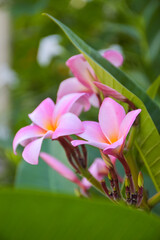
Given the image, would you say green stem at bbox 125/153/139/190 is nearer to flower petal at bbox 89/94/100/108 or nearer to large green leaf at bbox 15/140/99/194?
flower petal at bbox 89/94/100/108

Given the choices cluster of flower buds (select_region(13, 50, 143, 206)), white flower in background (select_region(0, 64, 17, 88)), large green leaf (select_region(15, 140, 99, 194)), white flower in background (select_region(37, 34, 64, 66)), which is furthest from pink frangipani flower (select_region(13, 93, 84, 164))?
white flower in background (select_region(0, 64, 17, 88))

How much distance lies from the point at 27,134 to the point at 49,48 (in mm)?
1283

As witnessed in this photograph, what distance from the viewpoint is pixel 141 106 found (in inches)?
12.2

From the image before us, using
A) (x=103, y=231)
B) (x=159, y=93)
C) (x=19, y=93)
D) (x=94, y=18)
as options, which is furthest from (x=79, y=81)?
(x=19, y=93)

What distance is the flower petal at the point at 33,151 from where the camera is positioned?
0.30 m

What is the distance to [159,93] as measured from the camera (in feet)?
3.22

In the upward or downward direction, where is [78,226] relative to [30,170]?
upward

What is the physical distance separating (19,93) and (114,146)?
81.7 inches

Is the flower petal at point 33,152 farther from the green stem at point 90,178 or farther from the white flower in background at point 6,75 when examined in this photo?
the white flower in background at point 6,75

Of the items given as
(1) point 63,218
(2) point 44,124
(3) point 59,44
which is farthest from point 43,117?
(3) point 59,44

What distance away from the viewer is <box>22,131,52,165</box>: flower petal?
0.30 m

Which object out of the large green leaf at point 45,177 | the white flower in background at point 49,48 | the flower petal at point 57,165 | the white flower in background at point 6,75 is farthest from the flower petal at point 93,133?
the white flower in background at point 6,75

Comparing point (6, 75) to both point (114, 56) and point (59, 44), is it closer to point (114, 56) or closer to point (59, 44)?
point (59, 44)

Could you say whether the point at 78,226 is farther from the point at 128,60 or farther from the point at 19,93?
the point at 19,93
